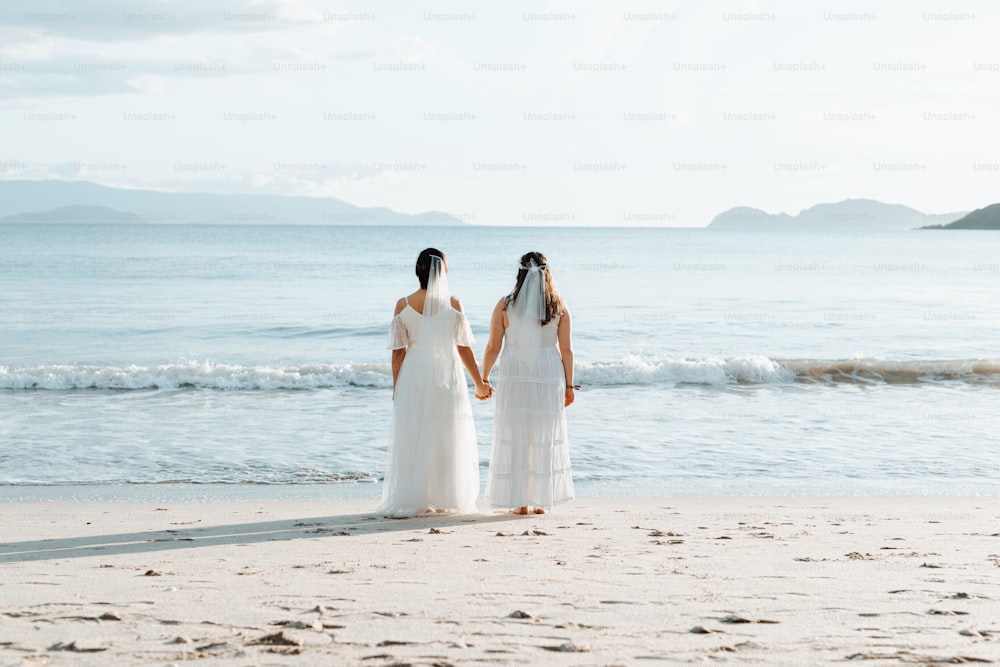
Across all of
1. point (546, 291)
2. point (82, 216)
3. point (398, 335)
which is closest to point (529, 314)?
point (546, 291)

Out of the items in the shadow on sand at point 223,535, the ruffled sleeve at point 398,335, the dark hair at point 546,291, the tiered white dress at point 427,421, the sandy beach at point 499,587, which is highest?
the dark hair at point 546,291

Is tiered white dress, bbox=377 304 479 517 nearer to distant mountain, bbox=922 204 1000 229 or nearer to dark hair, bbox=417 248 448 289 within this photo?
dark hair, bbox=417 248 448 289

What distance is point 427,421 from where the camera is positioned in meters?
7.20

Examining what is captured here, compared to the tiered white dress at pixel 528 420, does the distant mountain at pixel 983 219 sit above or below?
above

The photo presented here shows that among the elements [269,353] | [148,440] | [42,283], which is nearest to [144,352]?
[269,353]

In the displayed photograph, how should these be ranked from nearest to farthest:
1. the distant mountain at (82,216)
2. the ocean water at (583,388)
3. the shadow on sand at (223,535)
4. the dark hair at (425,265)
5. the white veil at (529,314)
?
the shadow on sand at (223,535) < the dark hair at (425,265) < the white veil at (529,314) < the ocean water at (583,388) < the distant mountain at (82,216)

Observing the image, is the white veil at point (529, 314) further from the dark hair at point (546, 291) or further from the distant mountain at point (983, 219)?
the distant mountain at point (983, 219)

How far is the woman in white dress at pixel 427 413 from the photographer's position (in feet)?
23.5

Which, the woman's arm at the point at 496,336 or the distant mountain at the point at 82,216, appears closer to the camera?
the woman's arm at the point at 496,336

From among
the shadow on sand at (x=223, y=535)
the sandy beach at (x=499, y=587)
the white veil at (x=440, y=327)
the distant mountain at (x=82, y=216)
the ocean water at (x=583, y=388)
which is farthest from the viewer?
the distant mountain at (x=82, y=216)

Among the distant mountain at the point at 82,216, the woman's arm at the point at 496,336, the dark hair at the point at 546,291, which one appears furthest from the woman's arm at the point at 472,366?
the distant mountain at the point at 82,216

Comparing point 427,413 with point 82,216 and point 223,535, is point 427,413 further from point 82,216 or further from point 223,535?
point 82,216

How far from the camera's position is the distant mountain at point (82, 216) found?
139 m

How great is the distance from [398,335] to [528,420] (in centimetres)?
121
